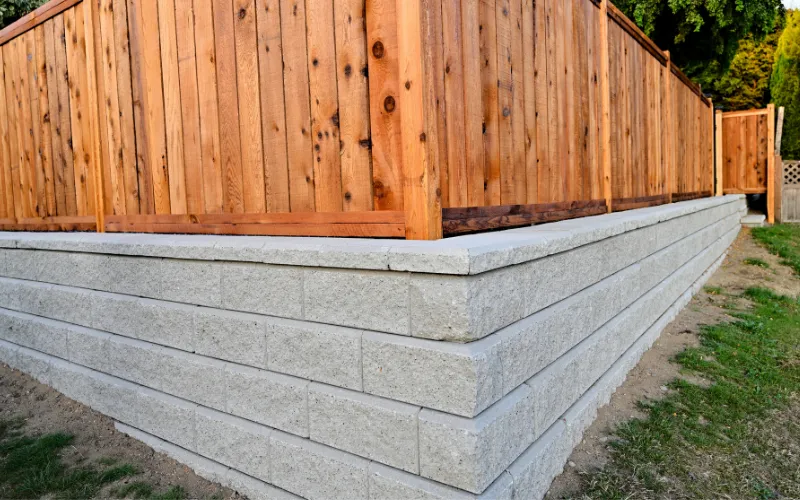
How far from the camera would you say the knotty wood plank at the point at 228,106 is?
118 inches

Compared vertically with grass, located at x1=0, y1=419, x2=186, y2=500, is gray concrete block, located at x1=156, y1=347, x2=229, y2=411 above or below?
above

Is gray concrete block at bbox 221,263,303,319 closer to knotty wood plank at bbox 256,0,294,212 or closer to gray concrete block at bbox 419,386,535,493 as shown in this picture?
knotty wood plank at bbox 256,0,294,212

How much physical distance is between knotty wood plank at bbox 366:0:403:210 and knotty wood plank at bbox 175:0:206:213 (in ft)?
4.32

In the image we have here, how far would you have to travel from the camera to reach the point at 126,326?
3.41 metres

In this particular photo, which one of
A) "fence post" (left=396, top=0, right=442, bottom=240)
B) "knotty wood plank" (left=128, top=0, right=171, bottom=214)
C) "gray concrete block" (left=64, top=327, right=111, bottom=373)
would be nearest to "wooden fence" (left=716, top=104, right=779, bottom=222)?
"fence post" (left=396, top=0, right=442, bottom=240)

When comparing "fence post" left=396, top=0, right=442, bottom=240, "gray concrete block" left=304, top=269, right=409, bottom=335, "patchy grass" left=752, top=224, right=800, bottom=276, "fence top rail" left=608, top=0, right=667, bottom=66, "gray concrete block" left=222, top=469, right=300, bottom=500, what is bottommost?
"gray concrete block" left=222, top=469, right=300, bottom=500

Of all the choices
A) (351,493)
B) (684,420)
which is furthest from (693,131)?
(351,493)

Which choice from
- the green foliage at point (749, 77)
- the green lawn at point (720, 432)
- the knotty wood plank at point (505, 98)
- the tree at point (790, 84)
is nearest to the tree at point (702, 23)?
the tree at point (790, 84)

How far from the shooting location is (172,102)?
133 inches

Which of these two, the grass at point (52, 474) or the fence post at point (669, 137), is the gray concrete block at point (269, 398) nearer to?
the grass at point (52, 474)

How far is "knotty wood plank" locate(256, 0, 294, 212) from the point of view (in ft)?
9.11

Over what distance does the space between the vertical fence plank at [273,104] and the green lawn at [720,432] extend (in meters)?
2.11

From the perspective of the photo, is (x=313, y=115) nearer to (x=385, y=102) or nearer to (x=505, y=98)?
(x=385, y=102)

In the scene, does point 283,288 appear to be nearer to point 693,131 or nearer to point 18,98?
point 18,98
